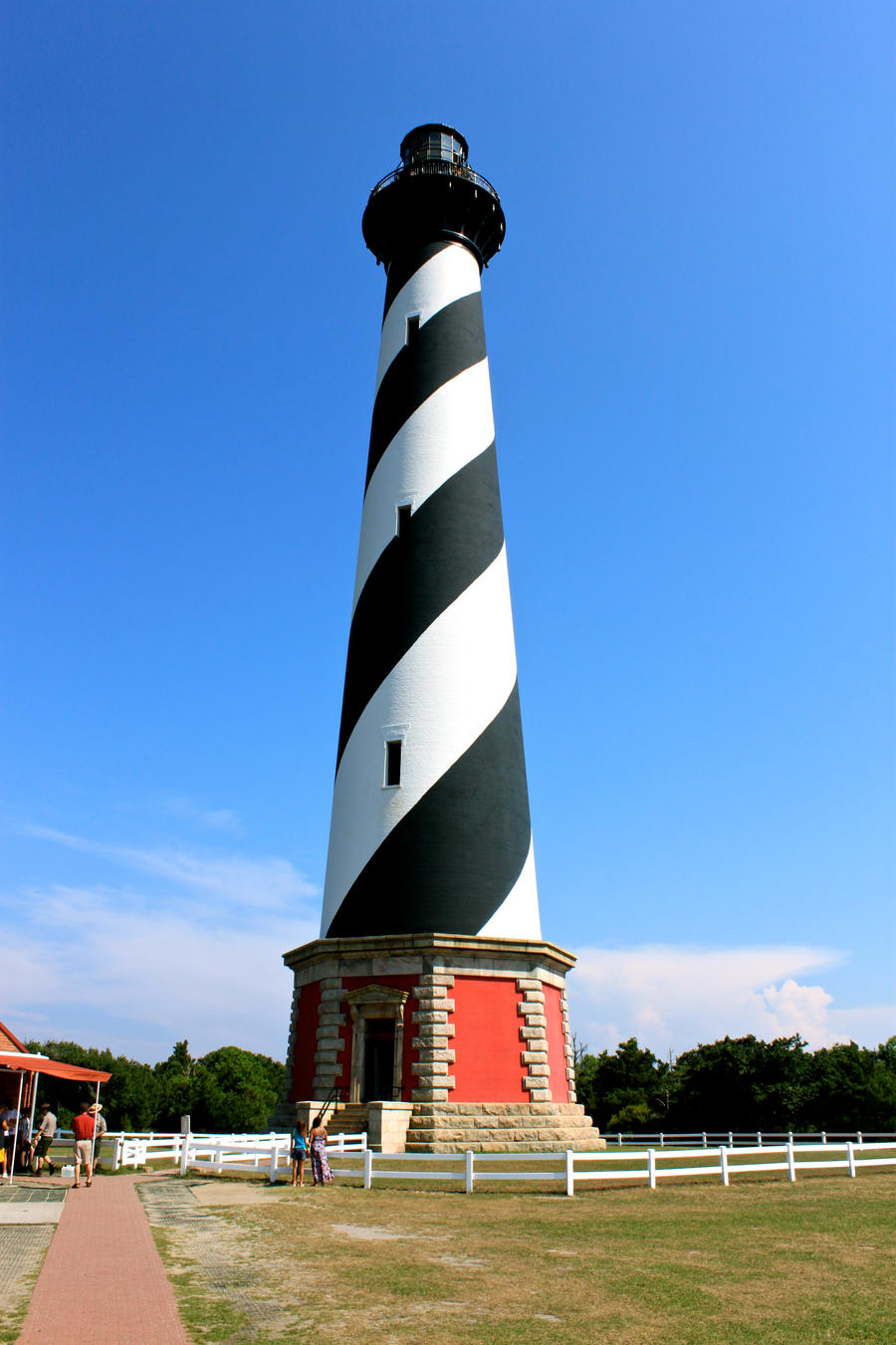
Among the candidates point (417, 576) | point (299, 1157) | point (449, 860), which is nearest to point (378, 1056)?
point (449, 860)

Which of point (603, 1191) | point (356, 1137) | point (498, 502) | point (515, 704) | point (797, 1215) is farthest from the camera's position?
point (498, 502)

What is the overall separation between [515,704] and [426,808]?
3.62 m

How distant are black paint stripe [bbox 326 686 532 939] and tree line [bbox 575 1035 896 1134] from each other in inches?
707

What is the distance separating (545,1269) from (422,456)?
17.4 meters

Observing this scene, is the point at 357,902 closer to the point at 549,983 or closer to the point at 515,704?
the point at 549,983

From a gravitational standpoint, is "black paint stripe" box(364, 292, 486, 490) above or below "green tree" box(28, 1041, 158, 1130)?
above

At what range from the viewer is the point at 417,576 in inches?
838

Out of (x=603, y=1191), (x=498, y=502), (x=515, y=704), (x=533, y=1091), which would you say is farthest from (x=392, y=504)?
(x=603, y=1191)

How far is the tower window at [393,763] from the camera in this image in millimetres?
19906

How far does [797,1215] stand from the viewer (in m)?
11.6

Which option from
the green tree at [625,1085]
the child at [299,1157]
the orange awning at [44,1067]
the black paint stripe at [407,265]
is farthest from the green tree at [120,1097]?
the black paint stripe at [407,265]

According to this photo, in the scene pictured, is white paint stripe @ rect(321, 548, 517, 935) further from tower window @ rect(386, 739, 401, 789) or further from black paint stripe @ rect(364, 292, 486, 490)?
black paint stripe @ rect(364, 292, 486, 490)

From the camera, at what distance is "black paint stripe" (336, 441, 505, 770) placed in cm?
2105

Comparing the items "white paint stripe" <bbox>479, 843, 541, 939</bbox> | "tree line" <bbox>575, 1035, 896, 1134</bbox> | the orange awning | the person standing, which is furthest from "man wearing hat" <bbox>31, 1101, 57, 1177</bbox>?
"tree line" <bbox>575, 1035, 896, 1134</bbox>
